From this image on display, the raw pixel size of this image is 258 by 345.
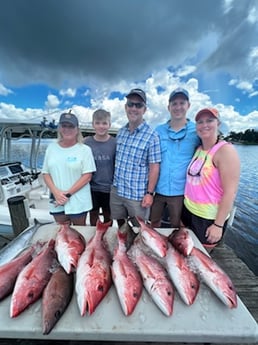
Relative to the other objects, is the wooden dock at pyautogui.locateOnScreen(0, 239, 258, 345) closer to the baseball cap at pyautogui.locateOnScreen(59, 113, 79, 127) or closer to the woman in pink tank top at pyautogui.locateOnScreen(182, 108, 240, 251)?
the woman in pink tank top at pyautogui.locateOnScreen(182, 108, 240, 251)

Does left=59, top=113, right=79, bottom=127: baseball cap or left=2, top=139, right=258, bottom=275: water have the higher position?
left=59, top=113, right=79, bottom=127: baseball cap

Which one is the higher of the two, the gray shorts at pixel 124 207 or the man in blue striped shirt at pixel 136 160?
the man in blue striped shirt at pixel 136 160

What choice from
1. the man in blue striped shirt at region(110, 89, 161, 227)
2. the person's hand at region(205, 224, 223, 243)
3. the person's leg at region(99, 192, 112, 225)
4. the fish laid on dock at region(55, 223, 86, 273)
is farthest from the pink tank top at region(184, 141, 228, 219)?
the person's leg at region(99, 192, 112, 225)

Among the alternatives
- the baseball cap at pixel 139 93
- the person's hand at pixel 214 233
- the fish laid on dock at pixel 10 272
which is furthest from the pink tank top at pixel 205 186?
the fish laid on dock at pixel 10 272

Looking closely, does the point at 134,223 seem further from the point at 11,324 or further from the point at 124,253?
the point at 11,324

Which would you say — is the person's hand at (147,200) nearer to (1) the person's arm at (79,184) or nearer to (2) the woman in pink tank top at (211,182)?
(2) the woman in pink tank top at (211,182)

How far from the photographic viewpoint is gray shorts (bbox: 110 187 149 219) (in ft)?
8.34

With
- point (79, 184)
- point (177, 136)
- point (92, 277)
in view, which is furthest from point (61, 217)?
point (177, 136)

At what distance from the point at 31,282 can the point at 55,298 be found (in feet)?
0.60

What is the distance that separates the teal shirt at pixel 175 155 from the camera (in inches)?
89.4

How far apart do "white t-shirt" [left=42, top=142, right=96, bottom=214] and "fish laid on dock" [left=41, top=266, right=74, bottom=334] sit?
4.02ft

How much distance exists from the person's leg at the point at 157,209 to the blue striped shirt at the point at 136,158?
0.21m

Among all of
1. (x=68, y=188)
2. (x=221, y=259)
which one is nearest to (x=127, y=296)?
(x=68, y=188)

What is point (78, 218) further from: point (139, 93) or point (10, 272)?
point (139, 93)
